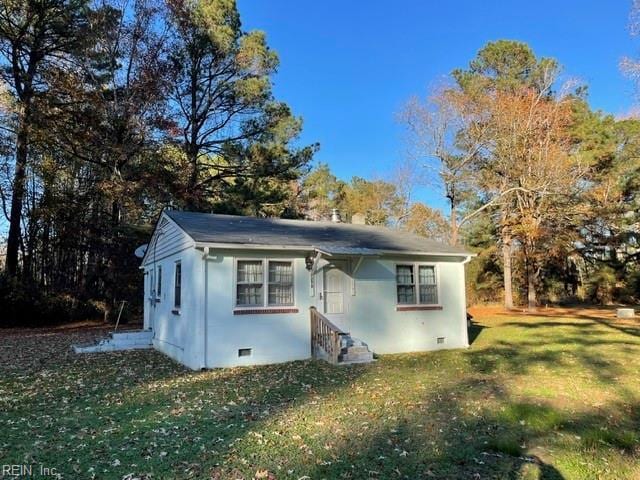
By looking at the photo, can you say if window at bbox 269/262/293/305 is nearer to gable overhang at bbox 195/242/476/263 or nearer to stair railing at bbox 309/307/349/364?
gable overhang at bbox 195/242/476/263

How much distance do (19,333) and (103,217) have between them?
22.8 feet

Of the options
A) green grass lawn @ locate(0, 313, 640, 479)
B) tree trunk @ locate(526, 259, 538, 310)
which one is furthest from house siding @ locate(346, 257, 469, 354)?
tree trunk @ locate(526, 259, 538, 310)

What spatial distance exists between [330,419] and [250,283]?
4959 millimetres

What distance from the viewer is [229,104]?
23.5 meters

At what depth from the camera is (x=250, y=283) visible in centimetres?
1038

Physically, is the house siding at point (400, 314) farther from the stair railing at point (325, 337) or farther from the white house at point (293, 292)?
the stair railing at point (325, 337)

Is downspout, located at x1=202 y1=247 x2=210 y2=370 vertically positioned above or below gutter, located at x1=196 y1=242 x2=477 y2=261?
below

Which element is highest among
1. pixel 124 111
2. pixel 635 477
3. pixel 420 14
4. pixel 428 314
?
pixel 420 14

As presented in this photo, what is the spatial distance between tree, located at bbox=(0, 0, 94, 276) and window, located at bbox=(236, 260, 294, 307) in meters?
15.0

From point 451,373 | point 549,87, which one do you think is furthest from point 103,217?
point 549,87

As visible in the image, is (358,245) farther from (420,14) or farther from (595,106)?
(595,106)

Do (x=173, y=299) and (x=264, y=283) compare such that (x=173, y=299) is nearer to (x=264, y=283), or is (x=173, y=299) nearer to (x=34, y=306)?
(x=264, y=283)

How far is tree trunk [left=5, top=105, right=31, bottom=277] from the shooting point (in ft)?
65.4

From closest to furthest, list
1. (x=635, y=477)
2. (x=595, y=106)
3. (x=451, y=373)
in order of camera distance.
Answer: (x=635, y=477) < (x=451, y=373) < (x=595, y=106)
